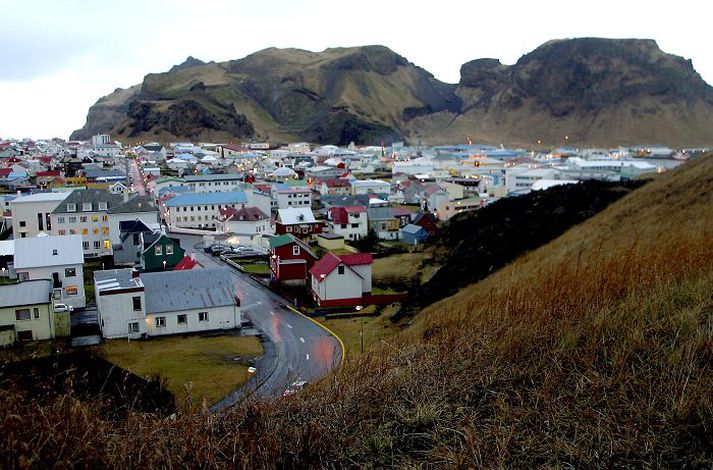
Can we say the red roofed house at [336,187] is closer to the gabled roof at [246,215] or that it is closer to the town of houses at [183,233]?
the town of houses at [183,233]

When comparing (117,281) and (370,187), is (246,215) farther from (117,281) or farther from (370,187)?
(370,187)

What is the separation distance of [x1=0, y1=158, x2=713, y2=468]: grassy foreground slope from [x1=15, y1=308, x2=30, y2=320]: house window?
17533 mm

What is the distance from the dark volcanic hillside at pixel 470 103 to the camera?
144 m

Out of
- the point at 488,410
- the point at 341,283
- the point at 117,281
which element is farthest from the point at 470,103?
the point at 488,410

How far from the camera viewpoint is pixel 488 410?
3.59 metres

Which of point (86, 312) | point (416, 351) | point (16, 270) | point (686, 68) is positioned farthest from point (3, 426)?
point (686, 68)

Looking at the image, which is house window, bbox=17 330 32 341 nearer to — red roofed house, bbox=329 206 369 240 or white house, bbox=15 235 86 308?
white house, bbox=15 235 86 308

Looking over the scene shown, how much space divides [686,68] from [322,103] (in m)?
102

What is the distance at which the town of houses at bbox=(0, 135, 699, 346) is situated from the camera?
20438mm

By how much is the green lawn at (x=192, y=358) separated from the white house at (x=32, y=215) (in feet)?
67.9

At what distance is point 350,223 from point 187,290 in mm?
20489

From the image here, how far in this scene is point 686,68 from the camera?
165500 millimetres

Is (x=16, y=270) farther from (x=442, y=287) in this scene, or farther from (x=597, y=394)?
(x=597, y=394)

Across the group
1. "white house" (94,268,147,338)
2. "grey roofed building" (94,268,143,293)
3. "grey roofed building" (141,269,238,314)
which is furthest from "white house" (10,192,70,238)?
"white house" (94,268,147,338)
